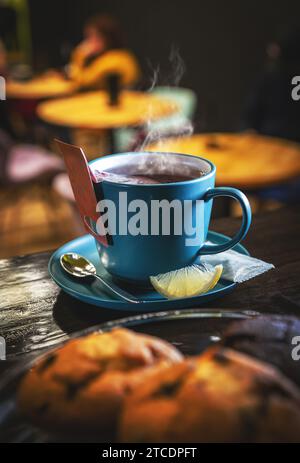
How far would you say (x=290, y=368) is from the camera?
0.37 metres

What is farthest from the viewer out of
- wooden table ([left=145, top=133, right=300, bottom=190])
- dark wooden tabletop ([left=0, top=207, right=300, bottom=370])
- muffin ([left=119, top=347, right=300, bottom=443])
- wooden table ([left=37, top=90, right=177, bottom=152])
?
wooden table ([left=37, top=90, right=177, bottom=152])

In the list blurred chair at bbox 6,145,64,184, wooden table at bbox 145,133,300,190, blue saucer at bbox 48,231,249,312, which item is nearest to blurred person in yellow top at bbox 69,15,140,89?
blurred chair at bbox 6,145,64,184

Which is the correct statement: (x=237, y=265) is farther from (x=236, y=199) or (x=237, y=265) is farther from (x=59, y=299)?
(x=59, y=299)

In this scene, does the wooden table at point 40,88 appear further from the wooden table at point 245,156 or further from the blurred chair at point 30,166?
the wooden table at point 245,156

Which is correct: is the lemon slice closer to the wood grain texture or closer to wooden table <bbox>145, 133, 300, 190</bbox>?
wooden table <bbox>145, 133, 300, 190</bbox>

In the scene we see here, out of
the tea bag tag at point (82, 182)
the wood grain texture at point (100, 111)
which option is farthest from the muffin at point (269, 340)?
the wood grain texture at point (100, 111)

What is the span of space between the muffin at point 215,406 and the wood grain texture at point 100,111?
7.33ft

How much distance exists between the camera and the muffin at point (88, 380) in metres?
0.32

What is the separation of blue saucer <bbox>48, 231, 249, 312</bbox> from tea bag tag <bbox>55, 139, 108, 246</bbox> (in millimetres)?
63

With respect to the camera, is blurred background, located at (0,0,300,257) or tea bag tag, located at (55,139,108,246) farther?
blurred background, located at (0,0,300,257)

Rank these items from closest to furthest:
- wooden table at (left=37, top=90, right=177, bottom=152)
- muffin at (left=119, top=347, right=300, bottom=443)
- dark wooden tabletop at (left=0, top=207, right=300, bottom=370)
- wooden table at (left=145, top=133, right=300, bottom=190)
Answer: muffin at (left=119, top=347, right=300, bottom=443)
dark wooden tabletop at (left=0, top=207, right=300, bottom=370)
wooden table at (left=145, top=133, right=300, bottom=190)
wooden table at (left=37, top=90, right=177, bottom=152)

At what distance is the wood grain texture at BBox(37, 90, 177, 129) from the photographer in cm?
262

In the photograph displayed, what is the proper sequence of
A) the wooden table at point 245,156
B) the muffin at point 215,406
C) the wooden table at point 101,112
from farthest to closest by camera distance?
the wooden table at point 101,112, the wooden table at point 245,156, the muffin at point 215,406

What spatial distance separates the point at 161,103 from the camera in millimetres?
3076
